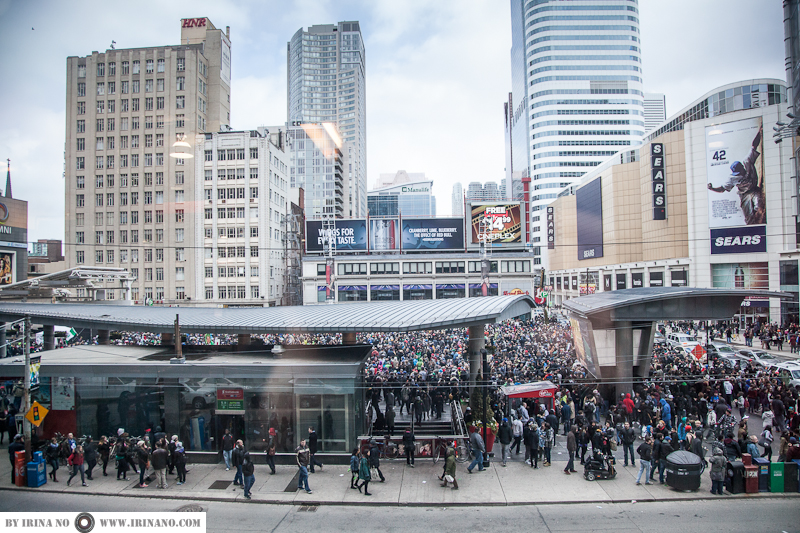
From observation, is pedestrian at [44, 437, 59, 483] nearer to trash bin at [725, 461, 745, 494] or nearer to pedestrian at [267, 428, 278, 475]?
pedestrian at [267, 428, 278, 475]

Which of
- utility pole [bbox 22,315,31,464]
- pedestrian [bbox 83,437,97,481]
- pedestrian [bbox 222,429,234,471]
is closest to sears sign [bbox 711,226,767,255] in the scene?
pedestrian [bbox 222,429,234,471]

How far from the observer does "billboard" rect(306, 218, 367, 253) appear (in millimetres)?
71312

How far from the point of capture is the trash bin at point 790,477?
40.1ft

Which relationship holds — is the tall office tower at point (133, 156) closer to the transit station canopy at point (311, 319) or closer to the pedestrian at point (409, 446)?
the transit station canopy at point (311, 319)

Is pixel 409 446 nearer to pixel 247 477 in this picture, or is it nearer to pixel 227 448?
pixel 247 477

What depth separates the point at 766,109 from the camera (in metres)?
46.4

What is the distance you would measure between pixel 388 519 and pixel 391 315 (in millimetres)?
7673

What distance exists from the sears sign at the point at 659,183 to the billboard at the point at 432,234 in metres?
27.1

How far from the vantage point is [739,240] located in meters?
48.5

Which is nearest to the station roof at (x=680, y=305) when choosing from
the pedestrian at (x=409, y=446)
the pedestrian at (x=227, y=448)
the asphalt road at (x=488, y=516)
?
the asphalt road at (x=488, y=516)

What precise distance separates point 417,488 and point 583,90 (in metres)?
132

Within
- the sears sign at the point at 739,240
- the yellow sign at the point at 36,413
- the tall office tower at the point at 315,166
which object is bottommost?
the yellow sign at the point at 36,413

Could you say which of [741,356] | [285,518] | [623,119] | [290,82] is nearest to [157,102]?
[285,518]

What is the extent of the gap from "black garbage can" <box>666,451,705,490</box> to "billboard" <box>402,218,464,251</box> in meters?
59.6
